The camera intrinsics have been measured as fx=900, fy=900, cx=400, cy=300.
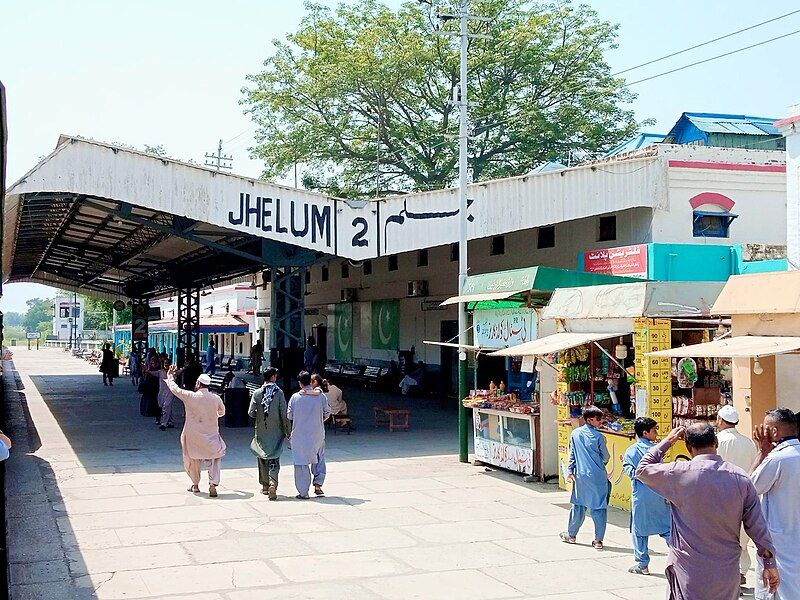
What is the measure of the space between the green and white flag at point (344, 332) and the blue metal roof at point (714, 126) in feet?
47.4

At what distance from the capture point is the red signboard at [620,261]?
1945 cm

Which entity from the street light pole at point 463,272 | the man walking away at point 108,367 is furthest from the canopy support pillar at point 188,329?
the street light pole at point 463,272

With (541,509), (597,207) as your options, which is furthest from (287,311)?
Result: (541,509)

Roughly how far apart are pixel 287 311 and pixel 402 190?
67.7 feet

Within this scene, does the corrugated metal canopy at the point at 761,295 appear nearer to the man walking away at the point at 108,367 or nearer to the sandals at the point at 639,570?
the sandals at the point at 639,570

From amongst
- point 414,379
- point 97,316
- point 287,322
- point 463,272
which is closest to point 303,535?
point 463,272

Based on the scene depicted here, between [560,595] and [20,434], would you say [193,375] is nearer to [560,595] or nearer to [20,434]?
[20,434]

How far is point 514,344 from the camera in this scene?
551 inches

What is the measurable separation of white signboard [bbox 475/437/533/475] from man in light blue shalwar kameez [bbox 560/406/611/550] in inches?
159

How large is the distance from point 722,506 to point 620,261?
1569 centimetres

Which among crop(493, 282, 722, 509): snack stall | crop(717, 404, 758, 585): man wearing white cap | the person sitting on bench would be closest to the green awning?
crop(493, 282, 722, 509): snack stall

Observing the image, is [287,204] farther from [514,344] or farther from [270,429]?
[270,429]

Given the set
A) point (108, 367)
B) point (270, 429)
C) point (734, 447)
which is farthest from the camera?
point (108, 367)

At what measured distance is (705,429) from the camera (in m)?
5.37
